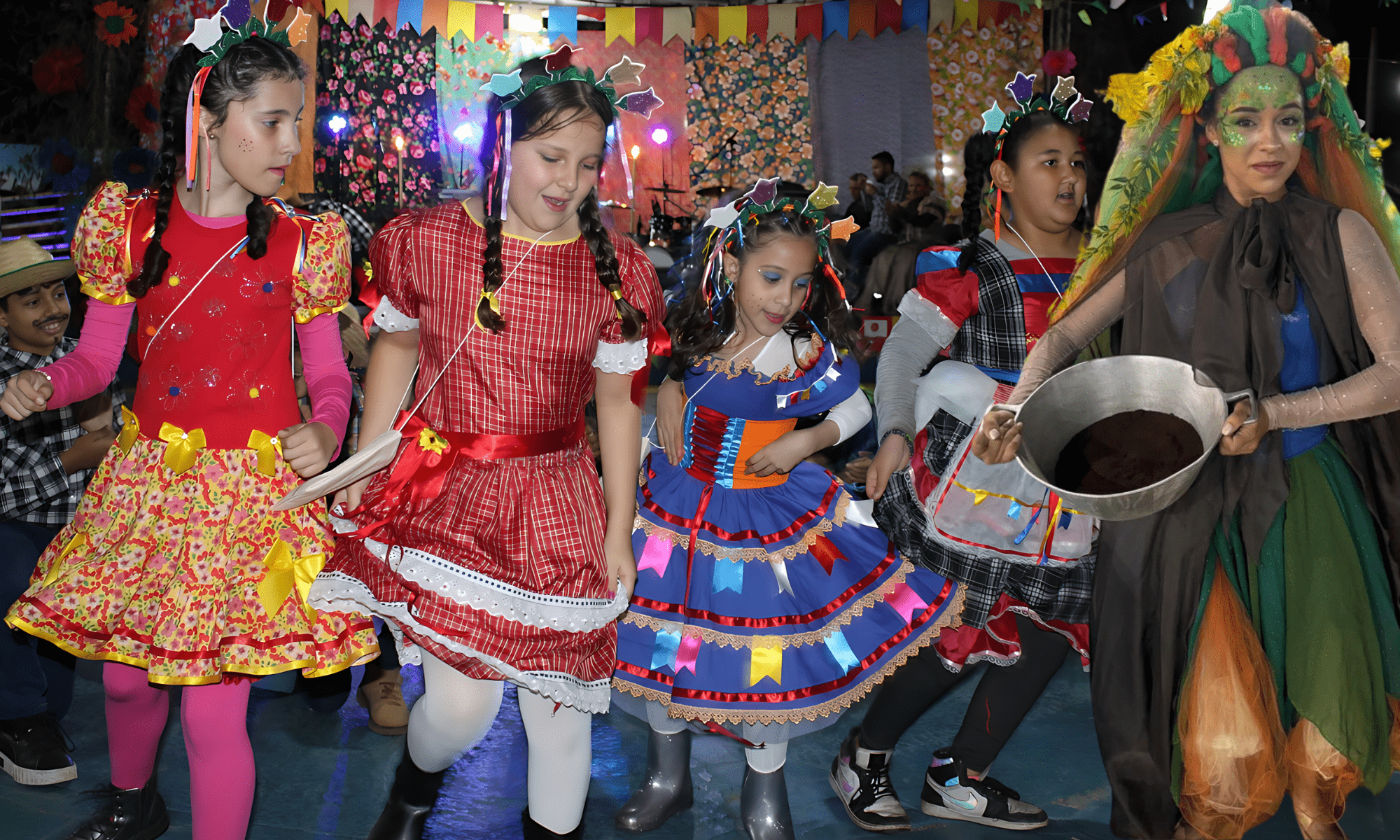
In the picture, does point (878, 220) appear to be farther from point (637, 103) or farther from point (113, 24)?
point (637, 103)

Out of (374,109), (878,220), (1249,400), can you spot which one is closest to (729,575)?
(1249,400)

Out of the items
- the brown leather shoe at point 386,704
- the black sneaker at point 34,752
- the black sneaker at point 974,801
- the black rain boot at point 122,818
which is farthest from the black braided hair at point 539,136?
the black sneaker at point 34,752

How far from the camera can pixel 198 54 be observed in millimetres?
2127

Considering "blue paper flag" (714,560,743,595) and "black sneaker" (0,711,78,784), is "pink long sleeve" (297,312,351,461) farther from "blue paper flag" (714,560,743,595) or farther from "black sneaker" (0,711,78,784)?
"black sneaker" (0,711,78,784)

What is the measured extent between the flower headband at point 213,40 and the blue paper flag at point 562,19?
9689 mm

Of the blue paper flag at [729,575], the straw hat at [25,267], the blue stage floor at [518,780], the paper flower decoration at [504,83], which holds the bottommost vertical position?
the blue stage floor at [518,780]

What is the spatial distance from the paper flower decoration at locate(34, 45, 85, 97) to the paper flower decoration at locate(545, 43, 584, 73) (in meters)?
5.09

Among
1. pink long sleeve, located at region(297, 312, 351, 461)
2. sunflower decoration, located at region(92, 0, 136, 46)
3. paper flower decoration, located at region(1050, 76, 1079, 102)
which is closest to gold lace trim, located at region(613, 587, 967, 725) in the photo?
pink long sleeve, located at region(297, 312, 351, 461)

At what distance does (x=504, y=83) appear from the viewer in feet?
6.66

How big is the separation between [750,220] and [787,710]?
3.73ft

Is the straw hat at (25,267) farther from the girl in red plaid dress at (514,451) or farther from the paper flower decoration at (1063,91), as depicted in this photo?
the paper flower decoration at (1063,91)

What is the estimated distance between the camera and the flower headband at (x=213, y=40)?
6.82ft

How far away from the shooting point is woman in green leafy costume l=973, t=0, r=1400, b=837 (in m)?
1.92

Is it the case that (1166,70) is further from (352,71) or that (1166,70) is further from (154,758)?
(352,71)
